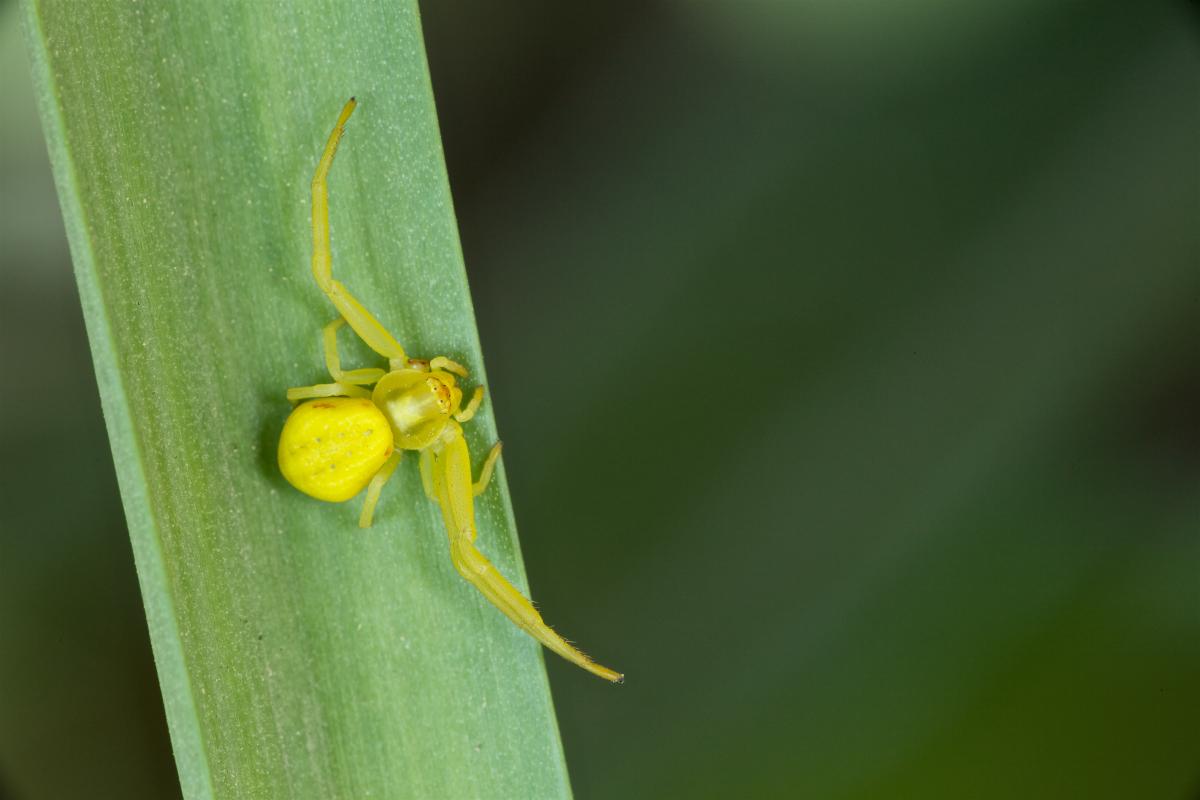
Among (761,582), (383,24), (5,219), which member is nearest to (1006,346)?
(761,582)

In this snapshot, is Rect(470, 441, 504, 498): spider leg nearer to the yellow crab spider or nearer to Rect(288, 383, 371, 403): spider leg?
the yellow crab spider

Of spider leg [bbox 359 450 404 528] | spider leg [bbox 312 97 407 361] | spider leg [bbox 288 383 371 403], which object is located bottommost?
spider leg [bbox 359 450 404 528]

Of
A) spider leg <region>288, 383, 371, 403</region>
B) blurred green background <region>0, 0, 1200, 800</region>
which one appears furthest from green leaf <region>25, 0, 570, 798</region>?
blurred green background <region>0, 0, 1200, 800</region>

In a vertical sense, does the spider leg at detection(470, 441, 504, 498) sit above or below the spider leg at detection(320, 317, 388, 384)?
below

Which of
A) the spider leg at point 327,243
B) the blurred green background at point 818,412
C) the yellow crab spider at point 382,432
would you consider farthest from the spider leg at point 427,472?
the blurred green background at point 818,412

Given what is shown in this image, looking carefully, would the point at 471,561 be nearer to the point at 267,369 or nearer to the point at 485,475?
the point at 485,475

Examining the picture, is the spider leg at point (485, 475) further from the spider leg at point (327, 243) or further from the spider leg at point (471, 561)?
the spider leg at point (327, 243)

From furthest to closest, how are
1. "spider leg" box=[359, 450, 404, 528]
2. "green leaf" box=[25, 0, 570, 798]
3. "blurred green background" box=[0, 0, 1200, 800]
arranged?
1. "blurred green background" box=[0, 0, 1200, 800]
2. "spider leg" box=[359, 450, 404, 528]
3. "green leaf" box=[25, 0, 570, 798]

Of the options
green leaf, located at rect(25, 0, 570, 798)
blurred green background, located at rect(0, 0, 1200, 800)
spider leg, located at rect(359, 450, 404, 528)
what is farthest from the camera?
blurred green background, located at rect(0, 0, 1200, 800)

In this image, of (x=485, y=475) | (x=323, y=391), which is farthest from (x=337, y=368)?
(x=485, y=475)
